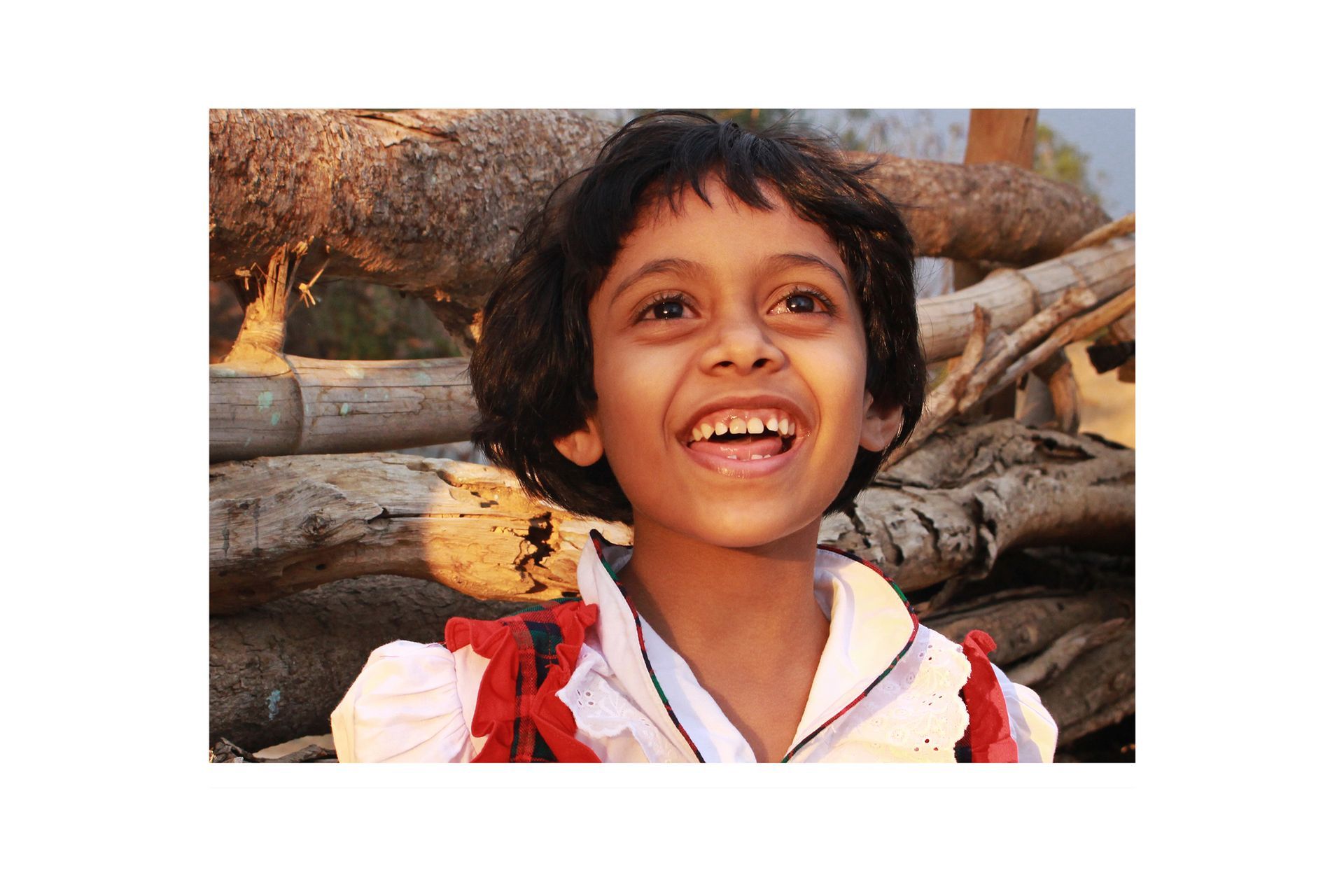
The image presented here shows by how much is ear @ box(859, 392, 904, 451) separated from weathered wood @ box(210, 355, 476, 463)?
907mm

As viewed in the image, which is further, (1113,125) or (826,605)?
(1113,125)

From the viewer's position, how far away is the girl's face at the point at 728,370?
1.47m

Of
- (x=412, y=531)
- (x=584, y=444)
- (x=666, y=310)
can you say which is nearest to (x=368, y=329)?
(x=412, y=531)

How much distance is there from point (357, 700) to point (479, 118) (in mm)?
1466

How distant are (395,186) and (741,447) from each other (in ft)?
3.95

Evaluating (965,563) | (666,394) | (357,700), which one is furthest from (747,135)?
(965,563)

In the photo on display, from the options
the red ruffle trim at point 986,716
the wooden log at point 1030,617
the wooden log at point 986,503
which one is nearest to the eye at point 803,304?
the red ruffle trim at point 986,716

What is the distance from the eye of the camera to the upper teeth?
1460mm

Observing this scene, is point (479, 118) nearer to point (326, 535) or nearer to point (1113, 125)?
point (326, 535)

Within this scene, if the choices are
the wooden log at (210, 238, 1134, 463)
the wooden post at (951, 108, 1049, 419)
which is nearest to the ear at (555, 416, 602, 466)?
the wooden log at (210, 238, 1134, 463)

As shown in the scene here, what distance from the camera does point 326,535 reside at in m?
2.13

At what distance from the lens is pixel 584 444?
66.1 inches

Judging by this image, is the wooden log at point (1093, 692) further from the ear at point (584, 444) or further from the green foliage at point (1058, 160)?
the green foliage at point (1058, 160)

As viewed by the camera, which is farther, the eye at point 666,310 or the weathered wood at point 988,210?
the weathered wood at point 988,210
